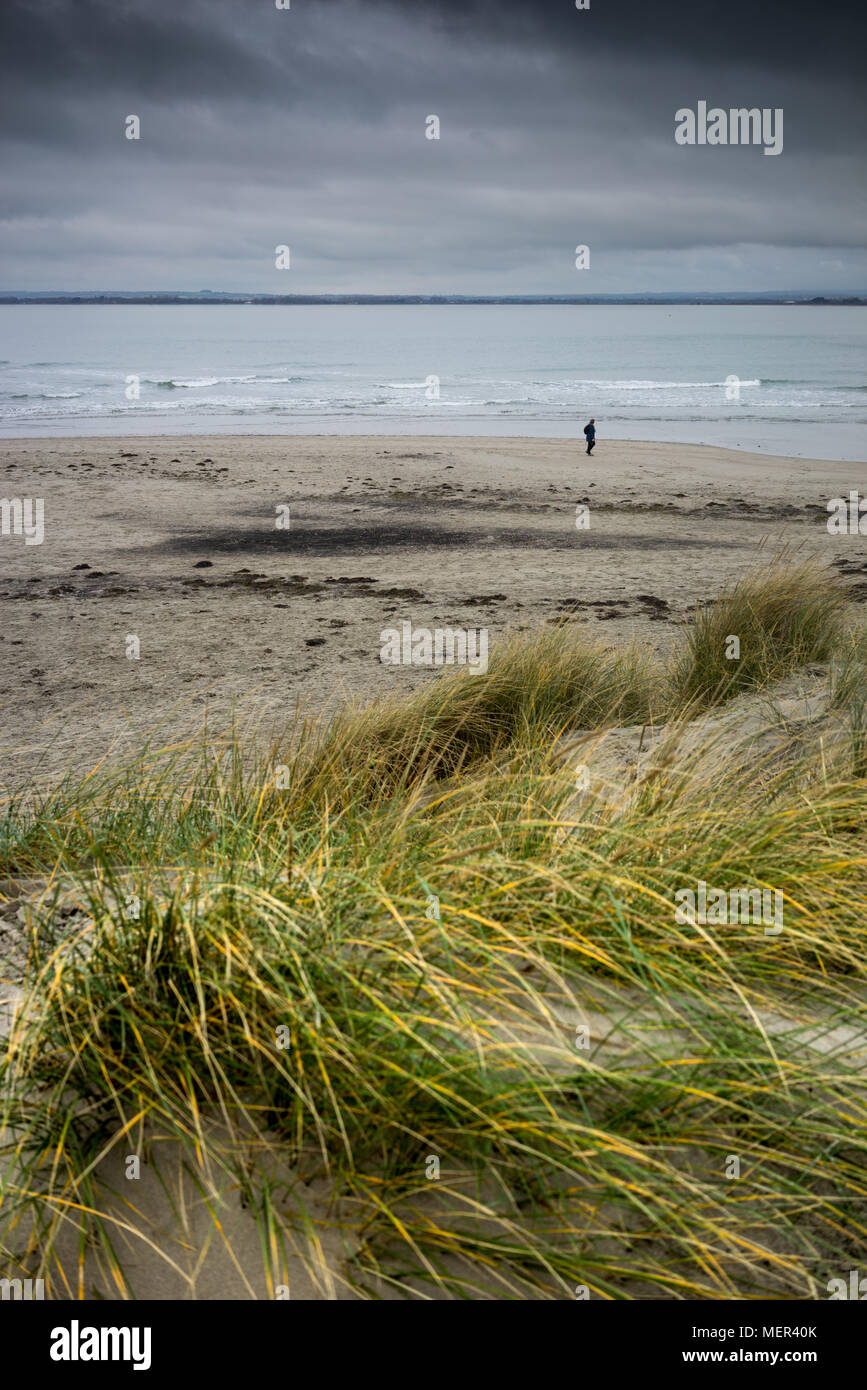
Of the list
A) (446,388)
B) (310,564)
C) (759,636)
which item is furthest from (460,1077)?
(446,388)

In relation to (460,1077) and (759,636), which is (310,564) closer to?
(759,636)

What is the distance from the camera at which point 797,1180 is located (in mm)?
1963

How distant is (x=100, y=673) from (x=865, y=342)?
90425 millimetres

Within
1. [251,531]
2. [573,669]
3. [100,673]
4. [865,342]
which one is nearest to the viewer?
[573,669]

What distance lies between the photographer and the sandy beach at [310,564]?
7.48 meters

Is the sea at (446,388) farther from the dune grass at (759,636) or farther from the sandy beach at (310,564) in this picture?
the dune grass at (759,636)

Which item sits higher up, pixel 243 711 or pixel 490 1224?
pixel 243 711

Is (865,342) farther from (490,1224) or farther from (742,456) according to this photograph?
(490,1224)

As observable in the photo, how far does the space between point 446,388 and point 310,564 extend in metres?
37.5

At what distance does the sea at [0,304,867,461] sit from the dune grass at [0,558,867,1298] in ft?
82.8

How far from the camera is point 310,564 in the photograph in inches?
460

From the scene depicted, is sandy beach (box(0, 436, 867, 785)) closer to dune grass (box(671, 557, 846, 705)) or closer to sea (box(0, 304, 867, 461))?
dune grass (box(671, 557, 846, 705))

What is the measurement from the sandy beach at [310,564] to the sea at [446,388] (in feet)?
31.2
